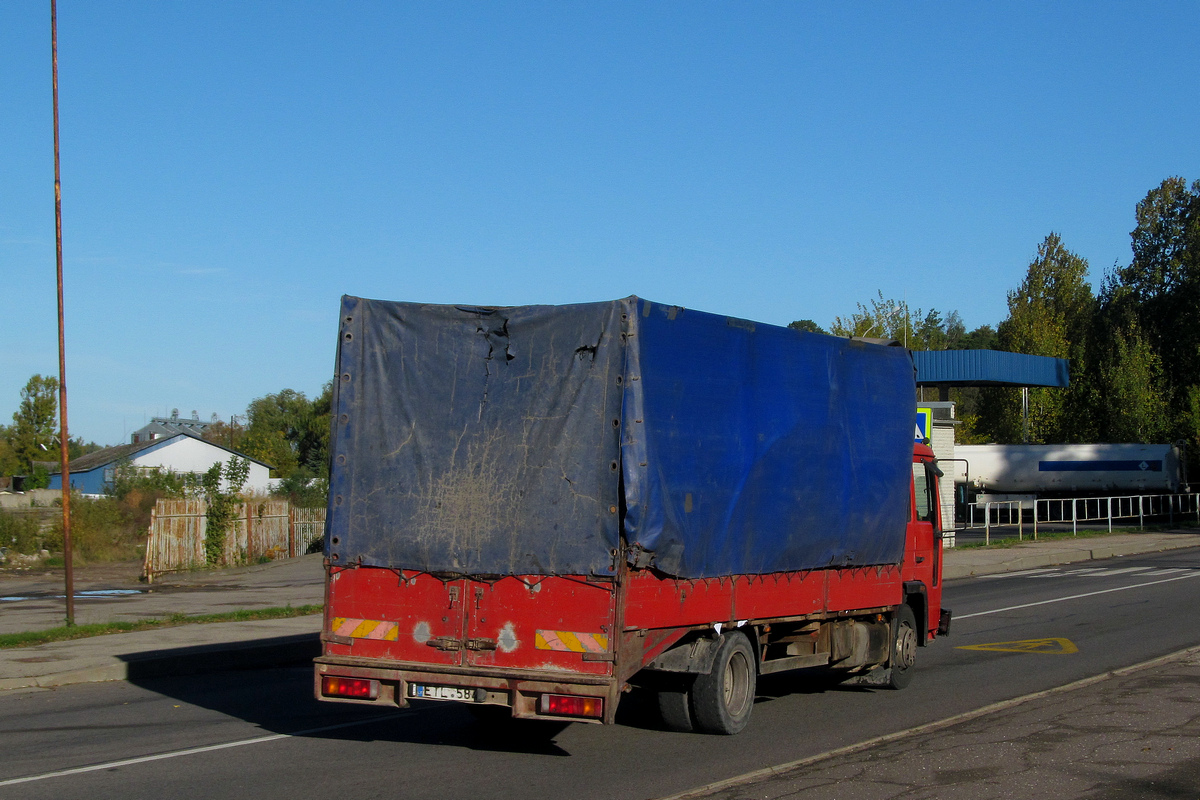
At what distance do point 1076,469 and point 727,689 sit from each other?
156 ft

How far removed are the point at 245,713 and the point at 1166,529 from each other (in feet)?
134

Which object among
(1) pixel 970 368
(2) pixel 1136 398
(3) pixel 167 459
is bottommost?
(3) pixel 167 459

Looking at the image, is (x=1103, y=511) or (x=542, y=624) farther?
(x=1103, y=511)

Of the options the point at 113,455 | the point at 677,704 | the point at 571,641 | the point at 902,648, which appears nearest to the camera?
the point at 571,641

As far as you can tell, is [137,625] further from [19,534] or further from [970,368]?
[970,368]

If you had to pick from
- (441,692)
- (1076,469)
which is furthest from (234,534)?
(1076,469)

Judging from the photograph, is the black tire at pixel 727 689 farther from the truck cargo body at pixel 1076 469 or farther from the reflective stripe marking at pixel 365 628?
the truck cargo body at pixel 1076 469

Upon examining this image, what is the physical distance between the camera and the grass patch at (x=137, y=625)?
14.1 meters

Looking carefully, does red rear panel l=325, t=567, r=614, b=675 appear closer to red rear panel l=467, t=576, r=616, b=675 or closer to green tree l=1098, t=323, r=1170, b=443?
red rear panel l=467, t=576, r=616, b=675

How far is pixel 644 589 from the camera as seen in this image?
7.41 m

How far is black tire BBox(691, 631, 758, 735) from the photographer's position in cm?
820

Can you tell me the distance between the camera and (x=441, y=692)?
7328 mm

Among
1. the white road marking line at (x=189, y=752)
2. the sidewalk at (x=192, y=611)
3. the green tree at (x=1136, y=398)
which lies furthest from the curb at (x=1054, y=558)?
the green tree at (x=1136, y=398)

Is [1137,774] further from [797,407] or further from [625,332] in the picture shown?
[625,332]
